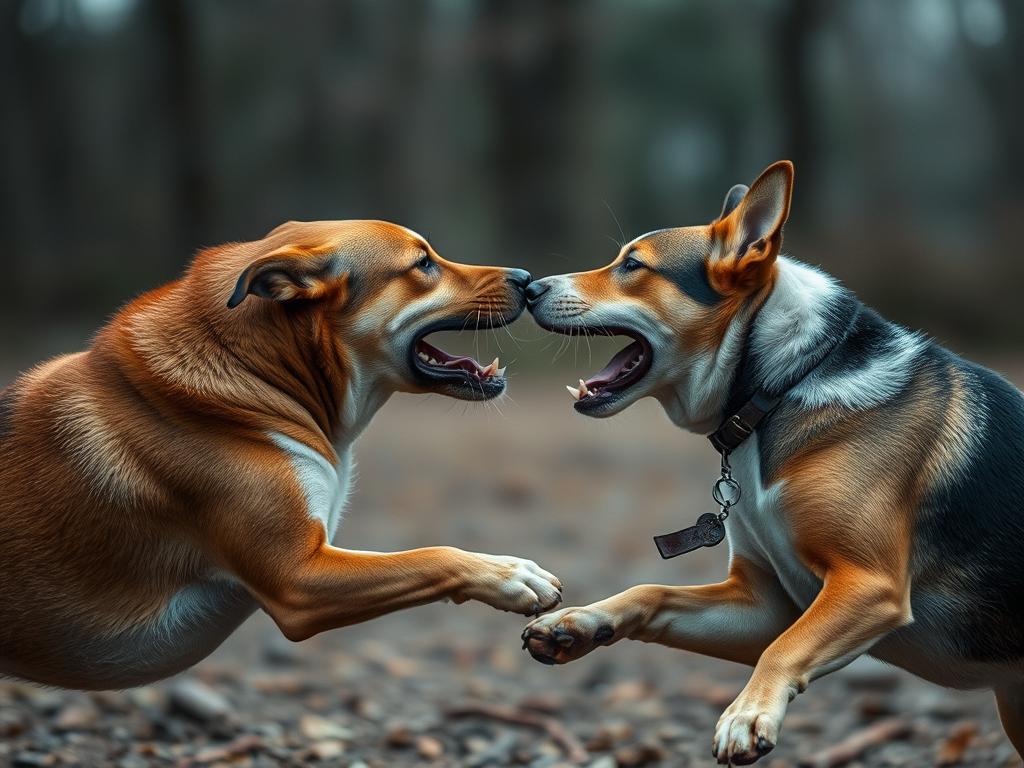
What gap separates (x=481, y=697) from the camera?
7059 mm

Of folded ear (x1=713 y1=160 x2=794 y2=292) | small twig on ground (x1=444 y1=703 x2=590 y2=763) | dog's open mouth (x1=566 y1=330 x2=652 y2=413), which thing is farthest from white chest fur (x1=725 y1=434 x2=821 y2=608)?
small twig on ground (x1=444 y1=703 x2=590 y2=763)

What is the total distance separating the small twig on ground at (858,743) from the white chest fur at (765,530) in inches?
50.7

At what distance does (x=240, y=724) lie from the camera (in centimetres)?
605

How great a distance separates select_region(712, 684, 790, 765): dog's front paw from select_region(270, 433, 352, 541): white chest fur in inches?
59.4

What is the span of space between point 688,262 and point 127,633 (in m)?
2.48

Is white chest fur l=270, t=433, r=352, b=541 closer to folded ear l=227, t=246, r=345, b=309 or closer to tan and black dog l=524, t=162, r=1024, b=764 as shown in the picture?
folded ear l=227, t=246, r=345, b=309

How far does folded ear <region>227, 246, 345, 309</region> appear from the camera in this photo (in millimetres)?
4598

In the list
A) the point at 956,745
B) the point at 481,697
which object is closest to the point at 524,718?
the point at 481,697

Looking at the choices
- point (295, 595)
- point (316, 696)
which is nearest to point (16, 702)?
point (316, 696)

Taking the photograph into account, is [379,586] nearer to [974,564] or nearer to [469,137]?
[974,564]

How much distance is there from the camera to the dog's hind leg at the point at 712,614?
4.68m

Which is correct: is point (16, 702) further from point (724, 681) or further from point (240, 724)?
point (724, 681)

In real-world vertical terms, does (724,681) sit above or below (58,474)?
below

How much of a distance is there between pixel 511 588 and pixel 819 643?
100cm
